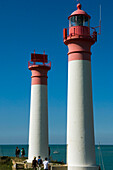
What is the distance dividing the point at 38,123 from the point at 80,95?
1034 centimetres

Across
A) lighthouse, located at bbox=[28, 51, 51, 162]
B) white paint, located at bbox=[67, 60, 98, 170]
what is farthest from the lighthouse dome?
lighthouse, located at bbox=[28, 51, 51, 162]

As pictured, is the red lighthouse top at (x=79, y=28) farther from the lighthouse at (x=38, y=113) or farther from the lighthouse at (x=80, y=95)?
the lighthouse at (x=38, y=113)

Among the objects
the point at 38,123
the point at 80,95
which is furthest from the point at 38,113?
the point at 80,95

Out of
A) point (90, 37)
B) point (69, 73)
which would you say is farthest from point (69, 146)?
point (90, 37)

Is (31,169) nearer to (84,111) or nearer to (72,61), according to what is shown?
(84,111)

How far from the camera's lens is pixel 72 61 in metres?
22.7

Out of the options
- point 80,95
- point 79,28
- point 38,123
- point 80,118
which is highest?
point 79,28

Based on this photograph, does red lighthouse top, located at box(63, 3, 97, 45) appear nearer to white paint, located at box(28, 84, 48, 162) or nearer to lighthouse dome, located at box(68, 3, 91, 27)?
lighthouse dome, located at box(68, 3, 91, 27)

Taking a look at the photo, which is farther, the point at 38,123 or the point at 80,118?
the point at 38,123

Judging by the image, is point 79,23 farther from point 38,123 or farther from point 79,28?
point 38,123

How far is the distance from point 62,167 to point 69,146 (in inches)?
90.3

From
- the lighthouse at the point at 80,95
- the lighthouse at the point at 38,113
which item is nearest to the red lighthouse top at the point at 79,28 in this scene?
the lighthouse at the point at 80,95

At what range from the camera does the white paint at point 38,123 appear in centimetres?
3088

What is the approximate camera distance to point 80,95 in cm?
2205
